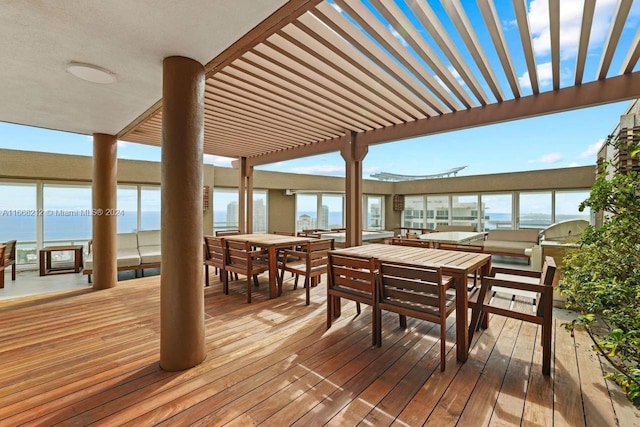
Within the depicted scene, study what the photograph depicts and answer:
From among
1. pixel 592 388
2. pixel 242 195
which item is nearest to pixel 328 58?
pixel 592 388

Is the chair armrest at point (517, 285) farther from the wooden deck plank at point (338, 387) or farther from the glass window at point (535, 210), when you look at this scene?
the glass window at point (535, 210)

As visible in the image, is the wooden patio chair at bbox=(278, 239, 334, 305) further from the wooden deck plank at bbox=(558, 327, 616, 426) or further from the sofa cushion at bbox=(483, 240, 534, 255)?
the sofa cushion at bbox=(483, 240, 534, 255)

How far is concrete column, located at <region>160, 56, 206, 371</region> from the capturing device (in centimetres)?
221

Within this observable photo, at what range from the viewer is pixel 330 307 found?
3.03 meters

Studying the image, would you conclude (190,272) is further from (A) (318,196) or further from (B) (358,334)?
(A) (318,196)

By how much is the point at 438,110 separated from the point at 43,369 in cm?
509

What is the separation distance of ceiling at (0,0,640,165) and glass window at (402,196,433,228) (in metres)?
6.75

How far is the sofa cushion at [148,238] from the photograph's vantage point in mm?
6489

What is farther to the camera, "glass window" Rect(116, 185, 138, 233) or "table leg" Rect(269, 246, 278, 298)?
"glass window" Rect(116, 185, 138, 233)

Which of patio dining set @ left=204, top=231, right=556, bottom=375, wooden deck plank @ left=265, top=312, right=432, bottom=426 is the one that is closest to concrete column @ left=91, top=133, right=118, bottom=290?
patio dining set @ left=204, top=231, right=556, bottom=375

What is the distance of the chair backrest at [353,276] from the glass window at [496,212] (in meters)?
7.65

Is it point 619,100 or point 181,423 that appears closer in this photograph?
point 181,423

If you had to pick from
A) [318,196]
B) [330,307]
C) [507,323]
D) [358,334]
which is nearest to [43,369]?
[330,307]

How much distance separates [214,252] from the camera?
4562 mm
